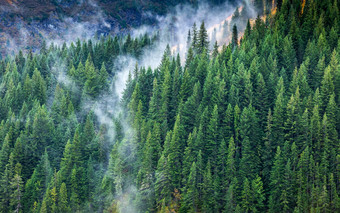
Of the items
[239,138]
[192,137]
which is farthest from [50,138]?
[239,138]

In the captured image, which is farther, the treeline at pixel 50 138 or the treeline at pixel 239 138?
the treeline at pixel 50 138

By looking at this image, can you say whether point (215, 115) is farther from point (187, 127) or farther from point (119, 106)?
point (119, 106)

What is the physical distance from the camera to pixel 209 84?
90062mm

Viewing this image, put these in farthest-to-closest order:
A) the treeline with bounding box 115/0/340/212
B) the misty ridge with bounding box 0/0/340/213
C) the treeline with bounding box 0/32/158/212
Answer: the treeline with bounding box 0/32/158/212 → the misty ridge with bounding box 0/0/340/213 → the treeline with bounding box 115/0/340/212

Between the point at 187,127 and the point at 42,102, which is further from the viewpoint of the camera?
the point at 42,102

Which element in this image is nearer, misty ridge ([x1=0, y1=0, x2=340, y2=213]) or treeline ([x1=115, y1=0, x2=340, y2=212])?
treeline ([x1=115, y1=0, x2=340, y2=212])

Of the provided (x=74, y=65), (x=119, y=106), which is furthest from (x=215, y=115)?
(x=74, y=65)

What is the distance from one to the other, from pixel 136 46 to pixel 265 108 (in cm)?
6581

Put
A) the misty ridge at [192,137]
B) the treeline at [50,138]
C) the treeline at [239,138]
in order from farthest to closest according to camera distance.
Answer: the treeline at [50,138] → the misty ridge at [192,137] → the treeline at [239,138]

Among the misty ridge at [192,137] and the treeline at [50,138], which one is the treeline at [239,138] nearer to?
the misty ridge at [192,137]

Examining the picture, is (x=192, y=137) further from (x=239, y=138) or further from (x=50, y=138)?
(x=50, y=138)

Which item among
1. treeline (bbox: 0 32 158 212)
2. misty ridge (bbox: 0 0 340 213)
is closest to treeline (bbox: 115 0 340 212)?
misty ridge (bbox: 0 0 340 213)

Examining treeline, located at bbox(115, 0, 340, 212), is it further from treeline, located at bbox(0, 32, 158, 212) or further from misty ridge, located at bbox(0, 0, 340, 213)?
treeline, located at bbox(0, 32, 158, 212)

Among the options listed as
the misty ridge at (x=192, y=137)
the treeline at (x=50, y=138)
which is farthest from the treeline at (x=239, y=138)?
the treeline at (x=50, y=138)
